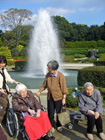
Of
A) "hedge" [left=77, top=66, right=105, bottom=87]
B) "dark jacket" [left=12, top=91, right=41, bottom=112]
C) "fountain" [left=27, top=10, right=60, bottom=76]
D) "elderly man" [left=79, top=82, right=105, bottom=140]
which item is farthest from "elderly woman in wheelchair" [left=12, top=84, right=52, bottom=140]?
"fountain" [left=27, top=10, right=60, bottom=76]

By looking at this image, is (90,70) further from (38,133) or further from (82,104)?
(38,133)

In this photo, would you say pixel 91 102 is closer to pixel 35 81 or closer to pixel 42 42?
pixel 35 81

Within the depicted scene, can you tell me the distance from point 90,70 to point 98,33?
55917 millimetres

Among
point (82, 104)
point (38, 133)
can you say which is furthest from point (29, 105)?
point (82, 104)

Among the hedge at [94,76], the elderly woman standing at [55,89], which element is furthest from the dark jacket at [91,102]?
the hedge at [94,76]

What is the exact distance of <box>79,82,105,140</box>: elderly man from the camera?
3.14 m

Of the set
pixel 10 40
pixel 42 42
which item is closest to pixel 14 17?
pixel 10 40

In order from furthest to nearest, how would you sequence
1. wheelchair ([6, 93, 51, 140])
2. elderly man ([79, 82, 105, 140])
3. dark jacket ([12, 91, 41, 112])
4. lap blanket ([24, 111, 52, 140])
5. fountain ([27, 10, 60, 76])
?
fountain ([27, 10, 60, 76]), elderly man ([79, 82, 105, 140]), dark jacket ([12, 91, 41, 112]), wheelchair ([6, 93, 51, 140]), lap blanket ([24, 111, 52, 140])

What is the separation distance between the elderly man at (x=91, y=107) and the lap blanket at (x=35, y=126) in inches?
31.6

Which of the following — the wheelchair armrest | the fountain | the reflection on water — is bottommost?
the reflection on water

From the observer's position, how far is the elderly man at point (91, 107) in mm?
3139

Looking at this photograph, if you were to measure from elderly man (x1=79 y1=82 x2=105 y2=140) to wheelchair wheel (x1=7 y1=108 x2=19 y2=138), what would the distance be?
1241 millimetres

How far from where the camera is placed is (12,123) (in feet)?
10.6

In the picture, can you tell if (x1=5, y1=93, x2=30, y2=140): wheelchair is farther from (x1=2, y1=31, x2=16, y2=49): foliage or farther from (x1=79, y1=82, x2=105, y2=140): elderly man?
(x1=2, y1=31, x2=16, y2=49): foliage
